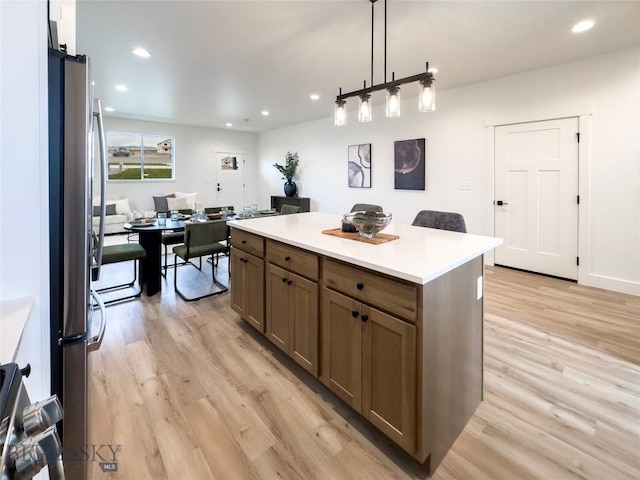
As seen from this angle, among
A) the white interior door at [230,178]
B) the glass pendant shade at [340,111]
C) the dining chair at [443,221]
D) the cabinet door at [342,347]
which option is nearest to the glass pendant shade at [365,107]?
the glass pendant shade at [340,111]

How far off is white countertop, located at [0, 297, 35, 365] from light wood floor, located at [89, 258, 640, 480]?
96cm

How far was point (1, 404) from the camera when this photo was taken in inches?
19.3

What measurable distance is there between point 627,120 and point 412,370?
13.2ft

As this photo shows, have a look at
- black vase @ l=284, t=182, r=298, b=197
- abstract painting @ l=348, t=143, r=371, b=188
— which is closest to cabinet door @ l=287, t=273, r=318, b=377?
abstract painting @ l=348, t=143, r=371, b=188

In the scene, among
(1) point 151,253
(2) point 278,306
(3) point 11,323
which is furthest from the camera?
(1) point 151,253

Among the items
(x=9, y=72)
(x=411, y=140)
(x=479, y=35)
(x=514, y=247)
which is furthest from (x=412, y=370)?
(x=411, y=140)

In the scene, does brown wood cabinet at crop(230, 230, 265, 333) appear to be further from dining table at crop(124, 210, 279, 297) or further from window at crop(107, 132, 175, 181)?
window at crop(107, 132, 175, 181)

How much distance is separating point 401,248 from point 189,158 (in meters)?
8.15

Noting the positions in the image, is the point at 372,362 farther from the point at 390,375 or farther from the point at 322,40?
the point at 322,40

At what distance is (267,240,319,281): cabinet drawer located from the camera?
1.80 meters

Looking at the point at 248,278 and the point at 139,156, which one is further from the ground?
the point at 139,156

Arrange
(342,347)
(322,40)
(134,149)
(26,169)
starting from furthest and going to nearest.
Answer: (134,149) → (322,40) → (342,347) → (26,169)

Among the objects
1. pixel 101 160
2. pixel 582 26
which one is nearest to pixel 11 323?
pixel 101 160

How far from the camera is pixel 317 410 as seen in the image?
5.82 feet
